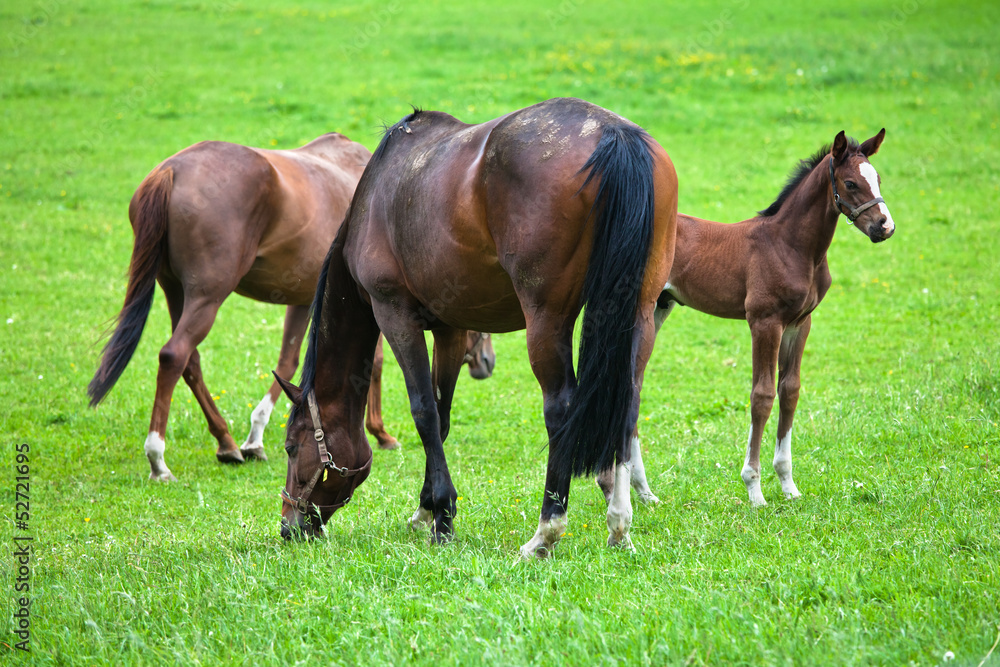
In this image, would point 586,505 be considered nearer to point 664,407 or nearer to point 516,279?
point 516,279

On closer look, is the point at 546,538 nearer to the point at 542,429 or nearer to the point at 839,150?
the point at 839,150

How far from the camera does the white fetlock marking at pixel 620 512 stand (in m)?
3.95

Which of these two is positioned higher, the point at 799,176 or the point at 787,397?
the point at 799,176

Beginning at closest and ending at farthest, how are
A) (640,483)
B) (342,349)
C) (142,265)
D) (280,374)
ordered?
(342,349) → (640,483) → (142,265) → (280,374)

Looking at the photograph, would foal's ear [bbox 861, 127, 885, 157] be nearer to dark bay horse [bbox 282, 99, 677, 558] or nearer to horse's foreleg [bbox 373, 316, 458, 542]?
dark bay horse [bbox 282, 99, 677, 558]

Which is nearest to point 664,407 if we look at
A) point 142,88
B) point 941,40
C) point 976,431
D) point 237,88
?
point 976,431

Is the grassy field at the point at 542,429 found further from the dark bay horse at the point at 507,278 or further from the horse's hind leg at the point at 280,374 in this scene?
the dark bay horse at the point at 507,278

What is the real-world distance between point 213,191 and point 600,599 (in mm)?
5278

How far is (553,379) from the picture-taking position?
3.80 meters

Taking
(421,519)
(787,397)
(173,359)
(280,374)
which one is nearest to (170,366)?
(173,359)

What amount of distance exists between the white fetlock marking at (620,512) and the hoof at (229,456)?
4234mm

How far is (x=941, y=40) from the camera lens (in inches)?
922

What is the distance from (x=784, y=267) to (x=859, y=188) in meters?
0.63

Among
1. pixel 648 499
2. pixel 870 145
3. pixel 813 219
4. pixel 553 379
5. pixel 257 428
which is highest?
pixel 870 145
